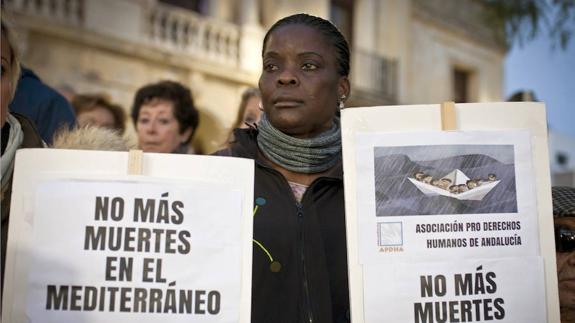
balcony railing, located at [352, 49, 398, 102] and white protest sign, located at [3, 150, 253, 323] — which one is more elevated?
balcony railing, located at [352, 49, 398, 102]

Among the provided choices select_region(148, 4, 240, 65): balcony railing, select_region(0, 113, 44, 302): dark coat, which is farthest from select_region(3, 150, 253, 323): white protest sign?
select_region(148, 4, 240, 65): balcony railing

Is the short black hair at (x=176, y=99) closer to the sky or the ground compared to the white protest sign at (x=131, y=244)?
closer to the sky

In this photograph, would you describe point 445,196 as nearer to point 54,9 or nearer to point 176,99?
point 176,99

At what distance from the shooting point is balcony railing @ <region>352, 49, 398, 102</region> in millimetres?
15086

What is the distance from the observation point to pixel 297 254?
199 cm

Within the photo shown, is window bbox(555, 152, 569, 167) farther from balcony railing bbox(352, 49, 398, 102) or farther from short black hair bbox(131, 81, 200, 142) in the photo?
short black hair bbox(131, 81, 200, 142)

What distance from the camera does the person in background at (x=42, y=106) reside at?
2.95 metres

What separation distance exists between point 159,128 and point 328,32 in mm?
1747

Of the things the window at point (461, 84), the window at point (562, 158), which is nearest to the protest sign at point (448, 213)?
the window at point (461, 84)

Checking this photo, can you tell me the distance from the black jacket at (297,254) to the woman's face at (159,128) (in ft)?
5.68

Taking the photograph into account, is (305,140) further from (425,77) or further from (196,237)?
(425,77)

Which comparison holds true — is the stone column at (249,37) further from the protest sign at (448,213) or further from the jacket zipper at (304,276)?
the protest sign at (448,213)

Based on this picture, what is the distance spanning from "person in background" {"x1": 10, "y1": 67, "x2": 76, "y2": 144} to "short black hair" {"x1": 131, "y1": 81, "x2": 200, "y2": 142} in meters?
0.81

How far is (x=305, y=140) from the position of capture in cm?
213
